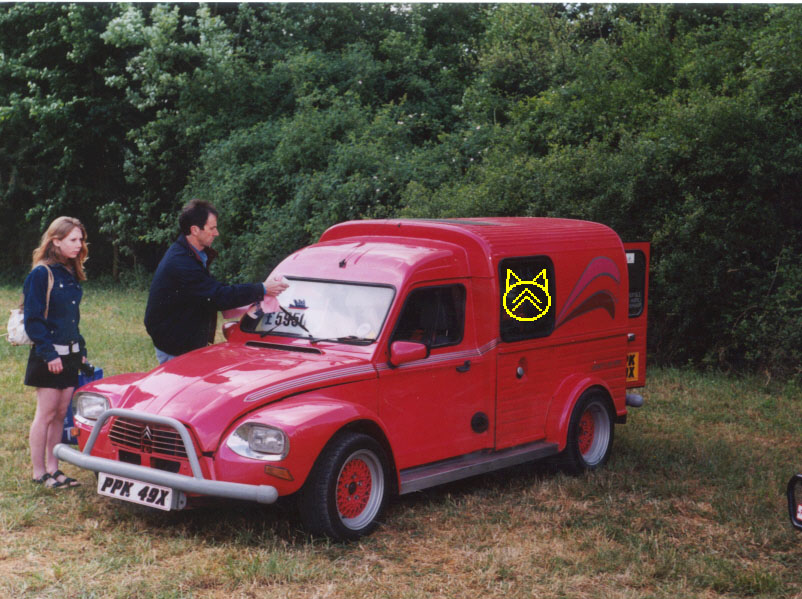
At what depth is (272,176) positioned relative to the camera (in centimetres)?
1806

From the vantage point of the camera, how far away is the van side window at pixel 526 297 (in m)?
7.19

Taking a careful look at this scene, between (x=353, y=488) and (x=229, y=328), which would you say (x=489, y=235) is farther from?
(x=353, y=488)

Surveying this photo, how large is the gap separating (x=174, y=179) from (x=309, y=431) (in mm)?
16780

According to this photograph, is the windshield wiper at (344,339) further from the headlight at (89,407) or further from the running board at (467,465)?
the headlight at (89,407)

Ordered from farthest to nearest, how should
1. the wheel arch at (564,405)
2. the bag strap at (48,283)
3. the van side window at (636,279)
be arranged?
the van side window at (636,279) < the wheel arch at (564,405) < the bag strap at (48,283)

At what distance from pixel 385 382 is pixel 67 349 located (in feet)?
7.60

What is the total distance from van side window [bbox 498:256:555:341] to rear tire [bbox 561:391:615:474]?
2.46ft

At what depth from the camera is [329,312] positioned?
6836 millimetres

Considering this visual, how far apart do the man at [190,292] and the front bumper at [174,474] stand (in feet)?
3.73

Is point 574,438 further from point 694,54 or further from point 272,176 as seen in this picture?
point 272,176

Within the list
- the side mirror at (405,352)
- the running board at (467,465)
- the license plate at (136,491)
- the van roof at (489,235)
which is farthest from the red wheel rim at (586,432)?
the license plate at (136,491)

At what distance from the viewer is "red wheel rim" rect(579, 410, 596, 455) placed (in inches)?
313

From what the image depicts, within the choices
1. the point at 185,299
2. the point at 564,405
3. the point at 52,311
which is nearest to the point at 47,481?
the point at 52,311

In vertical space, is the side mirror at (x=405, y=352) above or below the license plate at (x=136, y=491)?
above
